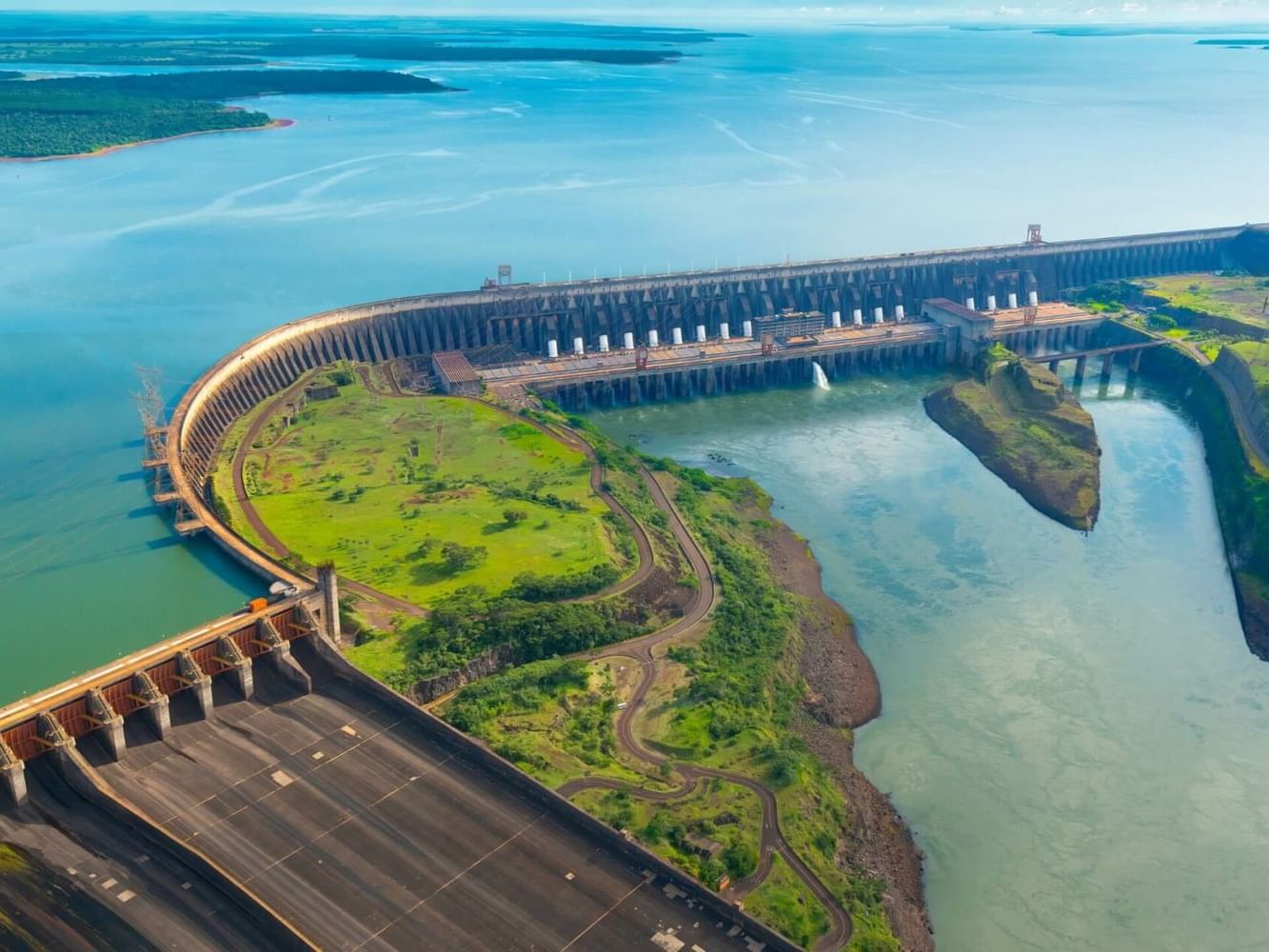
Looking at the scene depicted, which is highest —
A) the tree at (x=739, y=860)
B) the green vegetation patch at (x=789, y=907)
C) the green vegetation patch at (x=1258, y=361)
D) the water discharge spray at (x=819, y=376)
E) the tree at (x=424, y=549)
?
the green vegetation patch at (x=1258, y=361)

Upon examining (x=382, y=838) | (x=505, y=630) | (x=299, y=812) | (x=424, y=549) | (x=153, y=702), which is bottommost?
(x=382, y=838)

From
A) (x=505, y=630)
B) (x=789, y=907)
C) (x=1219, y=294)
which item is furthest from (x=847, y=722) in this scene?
(x=1219, y=294)

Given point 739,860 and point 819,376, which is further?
point 819,376

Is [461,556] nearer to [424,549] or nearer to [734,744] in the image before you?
[424,549]

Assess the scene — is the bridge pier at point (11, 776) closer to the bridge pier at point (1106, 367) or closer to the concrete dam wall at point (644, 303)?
the concrete dam wall at point (644, 303)

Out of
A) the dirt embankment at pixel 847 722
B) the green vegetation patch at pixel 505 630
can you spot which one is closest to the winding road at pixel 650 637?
the green vegetation patch at pixel 505 630

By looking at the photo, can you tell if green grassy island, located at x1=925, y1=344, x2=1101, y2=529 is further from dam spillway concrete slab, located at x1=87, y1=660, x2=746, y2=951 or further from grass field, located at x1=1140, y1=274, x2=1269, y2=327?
dam spillway concrete slab, located at x1=87, y1=660, x2=746, y2=951

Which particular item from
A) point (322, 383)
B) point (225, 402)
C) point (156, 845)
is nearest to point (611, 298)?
point (322, 383)
